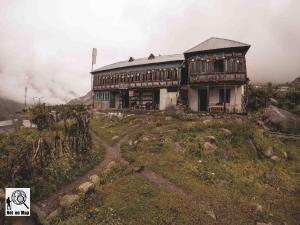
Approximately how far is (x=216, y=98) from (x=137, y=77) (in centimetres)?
1543

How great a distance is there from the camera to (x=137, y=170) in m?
19.1

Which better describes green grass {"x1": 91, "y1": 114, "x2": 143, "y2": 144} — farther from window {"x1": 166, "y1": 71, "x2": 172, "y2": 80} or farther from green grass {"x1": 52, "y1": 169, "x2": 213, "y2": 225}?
green grass {"x1": 52, "y1": 169, "x2": 213, "y2": 225}

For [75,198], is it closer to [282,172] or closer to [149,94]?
[282,172]

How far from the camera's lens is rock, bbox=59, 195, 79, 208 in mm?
14751

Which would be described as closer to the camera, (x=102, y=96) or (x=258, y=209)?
(x=258, y=209)

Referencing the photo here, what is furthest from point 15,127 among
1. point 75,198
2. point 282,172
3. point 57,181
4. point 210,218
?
point 282,172

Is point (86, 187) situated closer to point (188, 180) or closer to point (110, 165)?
point (110, 165)

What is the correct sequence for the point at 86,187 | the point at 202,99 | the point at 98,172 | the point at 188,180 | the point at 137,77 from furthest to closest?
the point at 137,77 → the point at 202,99 → the point at 98,172 → the point at 188,180 → the point at 86,187

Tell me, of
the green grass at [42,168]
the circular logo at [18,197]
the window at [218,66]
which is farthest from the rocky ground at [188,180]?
the window at [218,66]

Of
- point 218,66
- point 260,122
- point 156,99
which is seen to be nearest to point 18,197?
point 260,122

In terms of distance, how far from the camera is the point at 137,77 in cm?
4550

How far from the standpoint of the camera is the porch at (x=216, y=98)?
116ft

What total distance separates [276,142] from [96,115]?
93.3ft

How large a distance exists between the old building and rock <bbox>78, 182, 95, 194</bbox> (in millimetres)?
23162
